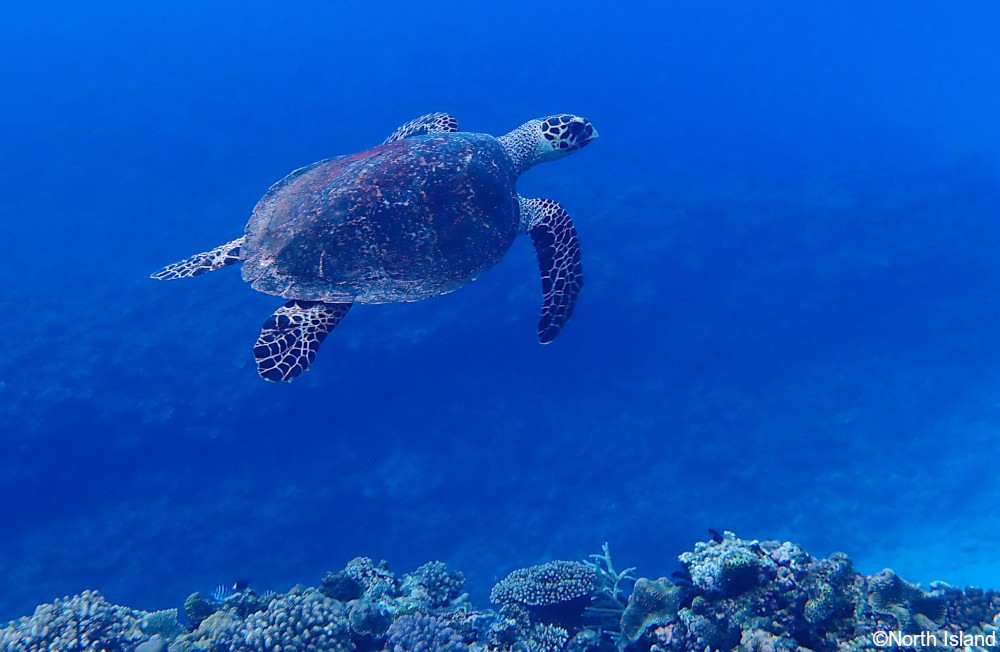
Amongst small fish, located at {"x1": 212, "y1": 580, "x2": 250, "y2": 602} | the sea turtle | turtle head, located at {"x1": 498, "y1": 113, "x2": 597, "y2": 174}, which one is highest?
turtle head, located at {"x1": 498, "y1": 113, "x2": 597, "y2": 174}

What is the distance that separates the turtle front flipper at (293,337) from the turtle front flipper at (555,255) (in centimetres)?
300

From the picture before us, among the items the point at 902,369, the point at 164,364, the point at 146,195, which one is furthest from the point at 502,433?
the point at 146,195

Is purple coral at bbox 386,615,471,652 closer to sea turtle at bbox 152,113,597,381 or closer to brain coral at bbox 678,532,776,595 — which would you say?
brain coral at bbox 678,532,776,595

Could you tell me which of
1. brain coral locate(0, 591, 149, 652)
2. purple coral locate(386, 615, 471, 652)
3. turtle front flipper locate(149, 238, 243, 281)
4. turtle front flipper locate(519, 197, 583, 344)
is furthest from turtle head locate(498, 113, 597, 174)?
brain coral locate(0, 591, 149, 652)

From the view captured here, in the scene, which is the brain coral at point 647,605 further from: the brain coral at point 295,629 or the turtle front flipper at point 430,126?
the turtle front flipper at point 430,126

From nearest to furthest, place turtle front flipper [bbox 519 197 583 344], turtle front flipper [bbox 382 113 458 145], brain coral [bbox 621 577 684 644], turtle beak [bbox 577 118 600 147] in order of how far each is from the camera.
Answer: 1. brain coral [bbox 621 577 684 644]
2. turtle front flipper [bbox 519 197 583 344]
3. turtle beak [bbox 577 118 600 147]
4. turtle front flipper [bbox 382 113 458 145]

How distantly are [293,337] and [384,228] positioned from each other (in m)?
1.57

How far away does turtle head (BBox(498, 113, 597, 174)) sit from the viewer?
29.1ft

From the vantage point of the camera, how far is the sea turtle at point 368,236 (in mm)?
5605

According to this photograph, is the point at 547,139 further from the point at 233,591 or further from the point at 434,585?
the point at 233,591

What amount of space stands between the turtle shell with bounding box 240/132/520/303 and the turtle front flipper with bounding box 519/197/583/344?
1.26 meters

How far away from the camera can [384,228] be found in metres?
5.73

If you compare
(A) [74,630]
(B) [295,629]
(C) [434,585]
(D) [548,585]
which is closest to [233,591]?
(A) [74,630]

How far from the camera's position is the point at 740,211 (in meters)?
19.0
